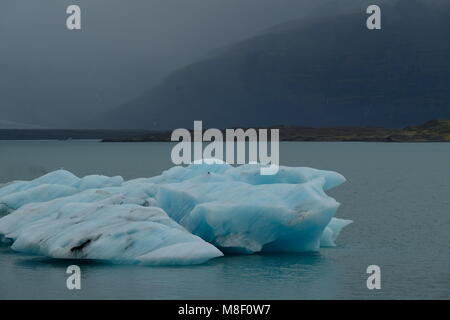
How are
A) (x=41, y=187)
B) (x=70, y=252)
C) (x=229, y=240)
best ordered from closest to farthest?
(x=70, y=252), (x=229, y=240), (x=41, y=187)

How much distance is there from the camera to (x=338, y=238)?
1069 inches

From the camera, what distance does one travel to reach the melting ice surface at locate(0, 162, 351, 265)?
65.6 feet

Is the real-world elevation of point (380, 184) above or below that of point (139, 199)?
below

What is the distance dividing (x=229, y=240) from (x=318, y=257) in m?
2.69

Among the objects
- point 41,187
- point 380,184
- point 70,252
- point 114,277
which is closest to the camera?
point 114,277

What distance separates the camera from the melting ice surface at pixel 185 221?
20.0m

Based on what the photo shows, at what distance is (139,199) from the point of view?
2341cm

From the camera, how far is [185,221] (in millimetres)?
22641
